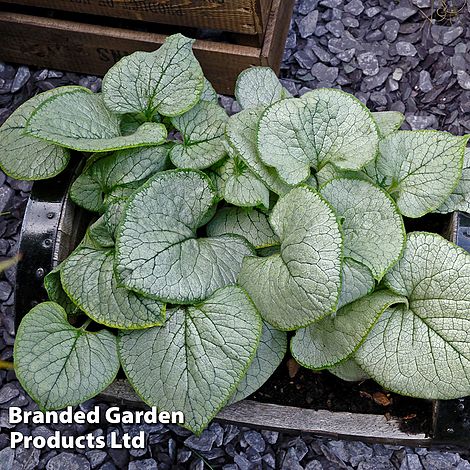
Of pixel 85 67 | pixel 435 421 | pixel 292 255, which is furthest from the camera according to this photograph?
pixel 85 67

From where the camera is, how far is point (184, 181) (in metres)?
1.30

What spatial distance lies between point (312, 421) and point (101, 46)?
135 centimetres

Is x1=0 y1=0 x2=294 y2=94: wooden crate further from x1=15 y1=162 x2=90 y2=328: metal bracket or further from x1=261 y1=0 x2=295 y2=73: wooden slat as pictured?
x1=15 y1=162 x2=90 y2=328: metal bracket

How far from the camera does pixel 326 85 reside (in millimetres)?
2186

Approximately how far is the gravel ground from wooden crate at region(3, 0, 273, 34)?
1.05 ft

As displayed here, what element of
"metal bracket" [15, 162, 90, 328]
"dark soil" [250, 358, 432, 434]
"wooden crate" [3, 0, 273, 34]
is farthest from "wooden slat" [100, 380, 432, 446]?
"wooden crate" [3, 0, 273, 34]

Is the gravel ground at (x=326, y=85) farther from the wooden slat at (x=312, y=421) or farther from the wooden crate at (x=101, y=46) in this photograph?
the wooden slat at (x=312, y=421)

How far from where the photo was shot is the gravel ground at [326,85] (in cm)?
167

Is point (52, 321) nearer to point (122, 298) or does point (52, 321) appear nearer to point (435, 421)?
point (122, 298)

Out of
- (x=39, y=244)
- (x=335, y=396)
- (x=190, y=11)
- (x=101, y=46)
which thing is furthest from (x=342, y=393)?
(x=101, y=46)

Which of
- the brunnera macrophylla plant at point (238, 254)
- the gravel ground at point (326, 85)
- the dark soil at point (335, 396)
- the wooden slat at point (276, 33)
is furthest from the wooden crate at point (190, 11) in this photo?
the dark soil at point (335, 396)

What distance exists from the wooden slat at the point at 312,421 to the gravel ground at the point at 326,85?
278 millimetres

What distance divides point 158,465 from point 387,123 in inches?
39.9

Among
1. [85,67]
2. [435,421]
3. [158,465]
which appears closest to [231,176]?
[435,421]
